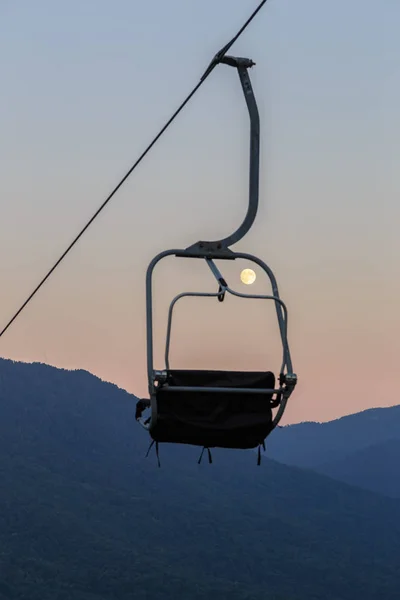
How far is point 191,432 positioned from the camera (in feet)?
28.9

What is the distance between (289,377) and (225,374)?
0.51m

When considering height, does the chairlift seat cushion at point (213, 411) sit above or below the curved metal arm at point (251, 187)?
below

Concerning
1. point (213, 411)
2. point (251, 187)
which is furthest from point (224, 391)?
point (251, 187)

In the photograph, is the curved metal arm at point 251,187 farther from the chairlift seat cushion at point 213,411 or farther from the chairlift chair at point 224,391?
the chairlift seat cushion at point 213,411

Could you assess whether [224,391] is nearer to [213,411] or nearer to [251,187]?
[213,411]

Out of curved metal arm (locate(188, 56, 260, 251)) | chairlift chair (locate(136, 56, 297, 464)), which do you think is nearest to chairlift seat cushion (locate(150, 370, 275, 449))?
chairlift chair (locate(136, 56, 297, 464))

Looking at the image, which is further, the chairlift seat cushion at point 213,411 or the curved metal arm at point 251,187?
the chairlift seat cushion at point 213,411

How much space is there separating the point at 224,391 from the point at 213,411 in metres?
0.25

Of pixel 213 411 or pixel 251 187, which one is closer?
pixel 251 187

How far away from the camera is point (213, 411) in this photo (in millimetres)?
8797

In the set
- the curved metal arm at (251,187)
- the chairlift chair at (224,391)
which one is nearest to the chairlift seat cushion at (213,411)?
the chairlift chair at (224,391)

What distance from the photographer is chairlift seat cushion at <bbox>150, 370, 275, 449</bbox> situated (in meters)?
8.67

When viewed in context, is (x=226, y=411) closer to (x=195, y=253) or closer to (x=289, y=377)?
(x=289, y=377)

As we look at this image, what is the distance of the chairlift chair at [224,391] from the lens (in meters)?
8.51
